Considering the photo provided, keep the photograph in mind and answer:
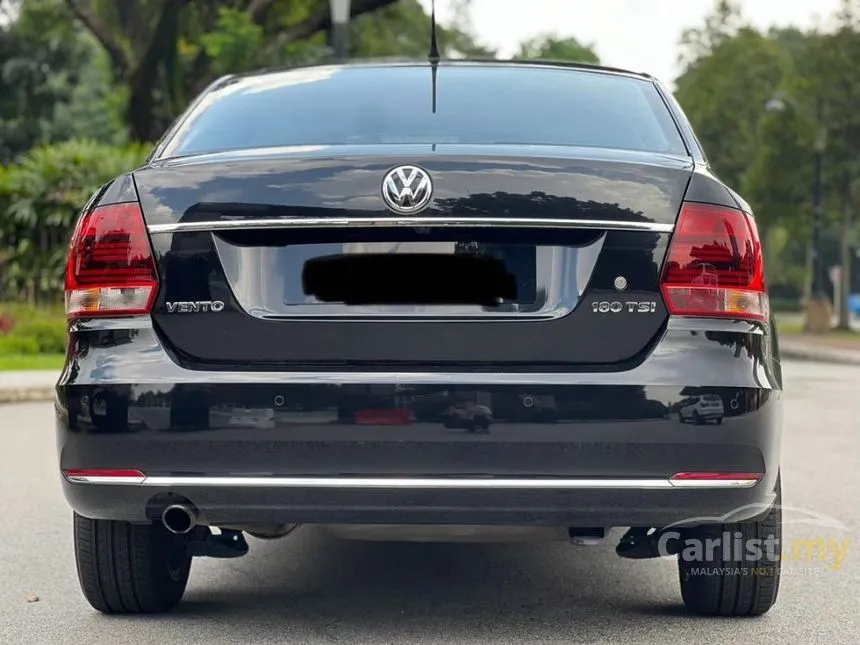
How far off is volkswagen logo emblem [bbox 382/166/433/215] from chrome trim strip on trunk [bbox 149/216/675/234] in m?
0.03

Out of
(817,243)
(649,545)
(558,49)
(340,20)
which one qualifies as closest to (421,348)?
(649,545)

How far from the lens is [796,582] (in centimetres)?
481

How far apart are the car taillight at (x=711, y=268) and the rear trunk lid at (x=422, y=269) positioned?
0.05 m

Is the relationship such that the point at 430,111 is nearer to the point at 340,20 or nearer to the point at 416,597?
the point at 416,597

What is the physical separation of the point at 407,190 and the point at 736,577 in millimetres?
1556

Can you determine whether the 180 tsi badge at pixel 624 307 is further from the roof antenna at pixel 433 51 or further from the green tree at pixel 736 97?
the green tree at pixel 736 97

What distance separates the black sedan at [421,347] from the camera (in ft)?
11.1

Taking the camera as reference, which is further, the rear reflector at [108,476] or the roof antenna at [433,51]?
the roof antenna at [433,51]

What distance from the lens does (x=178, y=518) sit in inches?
141

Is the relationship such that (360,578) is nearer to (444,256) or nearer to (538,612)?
(538,612)

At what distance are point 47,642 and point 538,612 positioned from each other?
4.93 ft

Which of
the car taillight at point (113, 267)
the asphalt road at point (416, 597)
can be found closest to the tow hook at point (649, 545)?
the asphalt road at point (416, 597)

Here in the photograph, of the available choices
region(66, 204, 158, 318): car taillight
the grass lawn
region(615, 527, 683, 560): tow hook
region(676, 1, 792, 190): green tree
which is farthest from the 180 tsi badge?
region(676, 1, 792, 190): green tree

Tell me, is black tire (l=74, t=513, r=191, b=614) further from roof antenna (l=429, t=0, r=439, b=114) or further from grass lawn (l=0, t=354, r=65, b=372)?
grass lawn (l=0, t=354, r=65, b=372)
